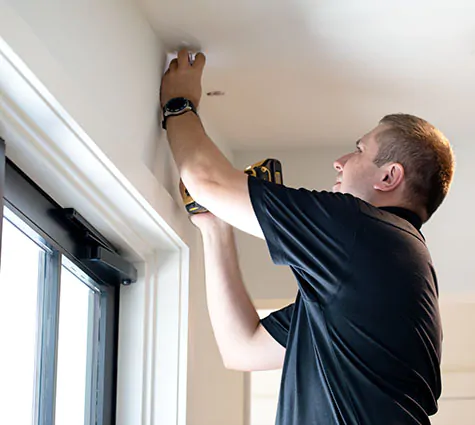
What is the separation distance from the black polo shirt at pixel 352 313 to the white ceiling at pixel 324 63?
0.55 m

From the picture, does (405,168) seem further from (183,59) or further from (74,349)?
(74,349)

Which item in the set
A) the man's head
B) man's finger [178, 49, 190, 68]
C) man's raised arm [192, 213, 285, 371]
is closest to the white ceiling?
man's finger [178, 49, 190, 68]

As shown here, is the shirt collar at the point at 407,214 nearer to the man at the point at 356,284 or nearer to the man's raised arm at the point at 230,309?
the man at the point at 356,284

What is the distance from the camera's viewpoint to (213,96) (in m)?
2.53

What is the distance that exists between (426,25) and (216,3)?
0.51 meters

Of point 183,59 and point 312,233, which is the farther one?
point 183,59

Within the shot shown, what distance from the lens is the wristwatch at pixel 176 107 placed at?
2.11m

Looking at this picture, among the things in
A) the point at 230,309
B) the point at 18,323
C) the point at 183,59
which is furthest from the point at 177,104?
the point at 18,323

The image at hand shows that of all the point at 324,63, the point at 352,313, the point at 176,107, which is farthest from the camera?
the point at 324,63

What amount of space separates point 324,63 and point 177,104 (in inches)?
18.1

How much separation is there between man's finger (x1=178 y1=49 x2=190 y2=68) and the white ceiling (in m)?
0.03

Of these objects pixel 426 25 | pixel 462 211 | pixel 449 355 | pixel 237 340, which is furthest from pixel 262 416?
pixel 426 25

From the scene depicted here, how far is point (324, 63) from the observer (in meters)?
2.36

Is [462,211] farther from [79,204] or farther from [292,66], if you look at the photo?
[79,204]
